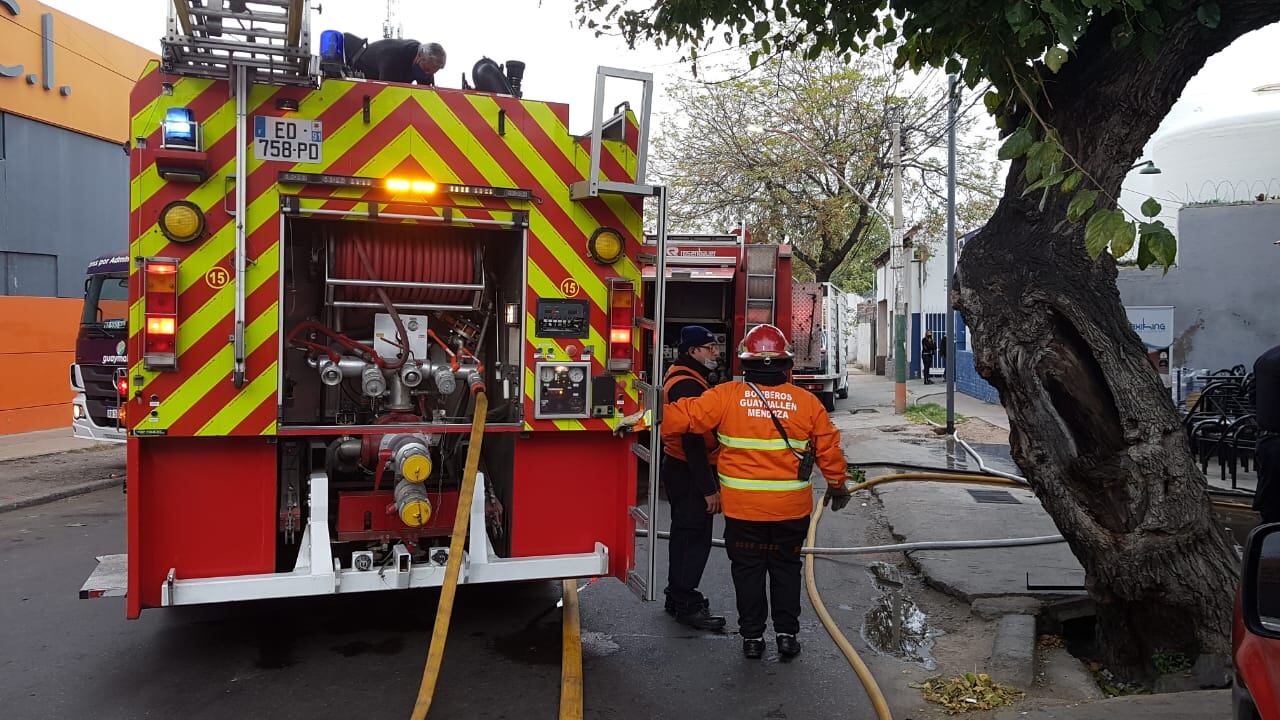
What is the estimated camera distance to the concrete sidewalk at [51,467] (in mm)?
10125

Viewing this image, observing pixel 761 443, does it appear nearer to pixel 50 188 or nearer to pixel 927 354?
pixel 50 188

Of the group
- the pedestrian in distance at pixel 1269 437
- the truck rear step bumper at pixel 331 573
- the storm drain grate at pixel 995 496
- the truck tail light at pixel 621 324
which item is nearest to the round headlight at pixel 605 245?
the truck tail light at pixel 621 324

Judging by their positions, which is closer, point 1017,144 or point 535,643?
point 1017,144

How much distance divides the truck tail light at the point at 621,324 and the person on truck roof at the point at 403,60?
1436 millimetres

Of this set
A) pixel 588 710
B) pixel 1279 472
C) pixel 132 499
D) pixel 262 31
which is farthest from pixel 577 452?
pixel 1279 472

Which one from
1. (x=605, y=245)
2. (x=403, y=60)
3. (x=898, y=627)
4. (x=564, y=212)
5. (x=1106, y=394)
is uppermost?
(x=403, y=60)

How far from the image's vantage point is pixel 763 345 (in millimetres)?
5512

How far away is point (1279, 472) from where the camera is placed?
4.96 metres

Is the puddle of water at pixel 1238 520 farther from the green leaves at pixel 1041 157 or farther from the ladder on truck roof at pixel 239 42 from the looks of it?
→ the ladder on truck roof at pixel 239 42

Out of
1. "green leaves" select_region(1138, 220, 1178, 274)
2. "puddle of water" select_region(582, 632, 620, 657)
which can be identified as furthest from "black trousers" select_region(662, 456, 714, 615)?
"green leaves" select_region(1138, 220, 1178, 274)

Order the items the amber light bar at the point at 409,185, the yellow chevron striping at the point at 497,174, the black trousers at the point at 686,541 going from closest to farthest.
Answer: the amber light bar at the point at 409,185
the yellow chevron striping at the point at 497,174
the black trousers at the point at 686,541

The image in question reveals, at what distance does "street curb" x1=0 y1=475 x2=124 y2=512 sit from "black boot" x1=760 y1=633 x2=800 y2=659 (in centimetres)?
758

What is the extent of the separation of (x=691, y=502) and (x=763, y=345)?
1.14m

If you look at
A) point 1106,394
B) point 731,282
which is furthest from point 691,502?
point 731,282
